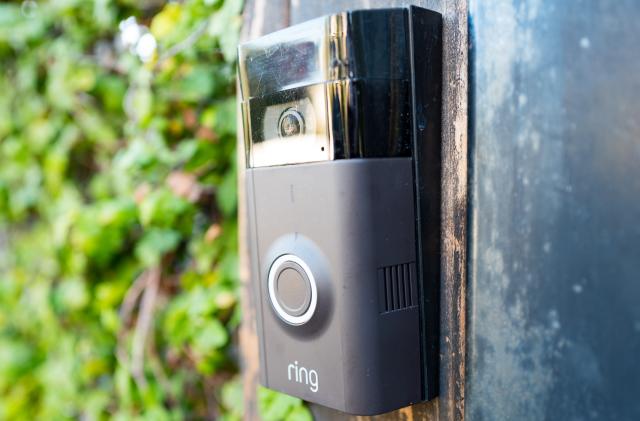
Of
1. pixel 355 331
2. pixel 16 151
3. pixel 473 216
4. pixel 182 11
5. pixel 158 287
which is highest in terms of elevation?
pixel 182 11

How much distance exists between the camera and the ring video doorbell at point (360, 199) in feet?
2.10

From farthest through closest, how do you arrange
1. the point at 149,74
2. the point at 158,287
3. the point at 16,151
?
the point at 16,151 → the point at 158,287 → the point at 149,74

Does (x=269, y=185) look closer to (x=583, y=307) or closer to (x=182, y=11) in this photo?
(x=583, y=307)

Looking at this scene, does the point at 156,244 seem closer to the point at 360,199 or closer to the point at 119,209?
the point at 119,209

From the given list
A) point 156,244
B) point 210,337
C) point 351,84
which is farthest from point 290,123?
point 156,244

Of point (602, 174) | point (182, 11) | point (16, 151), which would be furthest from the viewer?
point (16, 151)

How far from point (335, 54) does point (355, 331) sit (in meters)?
0.30

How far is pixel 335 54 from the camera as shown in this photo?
25.2 inches

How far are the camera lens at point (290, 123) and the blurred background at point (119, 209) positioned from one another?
1.34ft

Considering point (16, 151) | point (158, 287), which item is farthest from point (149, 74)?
point (16, 151)

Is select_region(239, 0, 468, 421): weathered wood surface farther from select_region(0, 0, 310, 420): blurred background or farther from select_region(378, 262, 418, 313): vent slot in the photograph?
select_region(0, 0, 310, 420): blurred background

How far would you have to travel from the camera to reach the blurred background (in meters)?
1.32

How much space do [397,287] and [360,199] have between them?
0.36 feet

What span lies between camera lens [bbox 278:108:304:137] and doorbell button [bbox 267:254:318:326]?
0.15m
